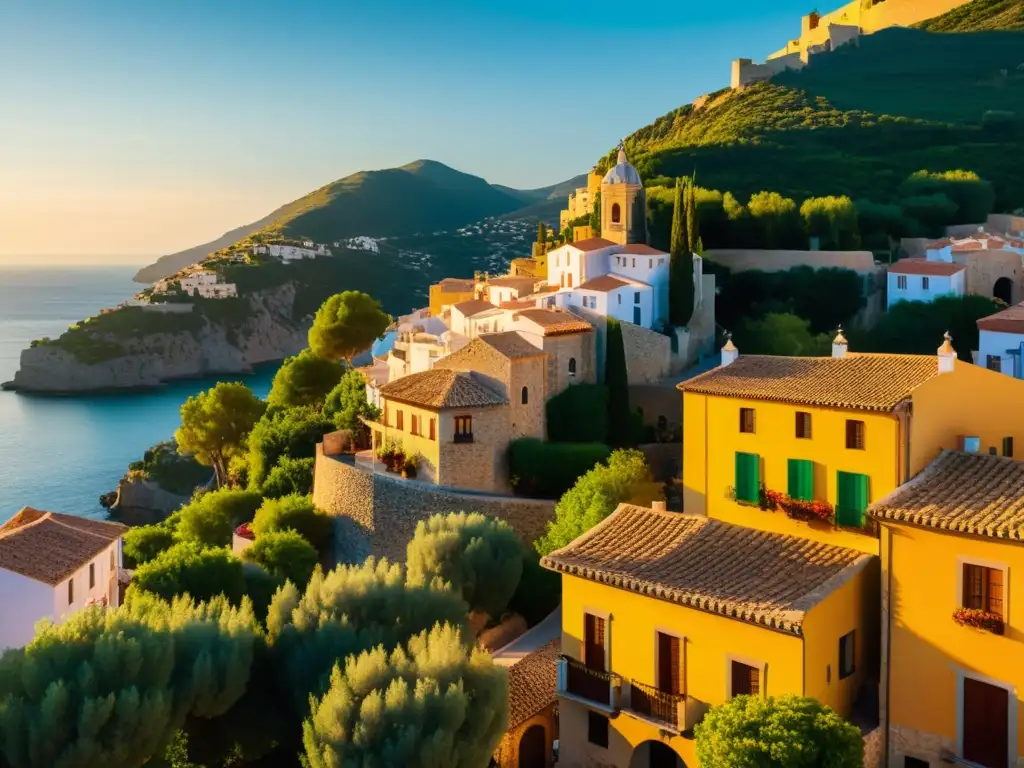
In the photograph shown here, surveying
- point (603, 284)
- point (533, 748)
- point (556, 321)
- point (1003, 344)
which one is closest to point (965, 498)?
point (533, 748)

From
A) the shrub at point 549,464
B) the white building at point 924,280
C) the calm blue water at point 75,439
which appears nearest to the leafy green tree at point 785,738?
the shrub at point 549,464

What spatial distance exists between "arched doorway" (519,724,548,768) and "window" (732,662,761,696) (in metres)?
4.59

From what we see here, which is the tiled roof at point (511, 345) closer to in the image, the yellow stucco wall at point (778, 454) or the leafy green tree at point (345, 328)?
the yellow stucco wall at point (778, 454)

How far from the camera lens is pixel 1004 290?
3875 cm

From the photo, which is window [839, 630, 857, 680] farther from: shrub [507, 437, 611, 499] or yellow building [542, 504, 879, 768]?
shrub [507, 437, 611, 499]

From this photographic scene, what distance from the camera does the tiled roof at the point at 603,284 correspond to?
3206 centimetres

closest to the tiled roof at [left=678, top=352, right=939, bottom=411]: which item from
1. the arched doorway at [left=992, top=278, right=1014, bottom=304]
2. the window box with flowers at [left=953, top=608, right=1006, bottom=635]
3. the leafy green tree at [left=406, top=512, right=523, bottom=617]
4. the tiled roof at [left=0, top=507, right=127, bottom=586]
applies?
the window box with flowers at [left=953, top=608, right=1006, bottom=635]

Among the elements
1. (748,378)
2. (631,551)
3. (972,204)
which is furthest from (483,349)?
(972,204)

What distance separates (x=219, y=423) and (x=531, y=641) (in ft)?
90.1

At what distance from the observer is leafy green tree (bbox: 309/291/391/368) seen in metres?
44.8

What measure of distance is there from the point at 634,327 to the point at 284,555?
1278 cm

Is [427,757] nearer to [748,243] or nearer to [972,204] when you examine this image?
[748,243]

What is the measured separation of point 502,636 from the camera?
21453mm

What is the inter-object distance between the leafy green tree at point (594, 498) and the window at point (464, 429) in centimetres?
352
